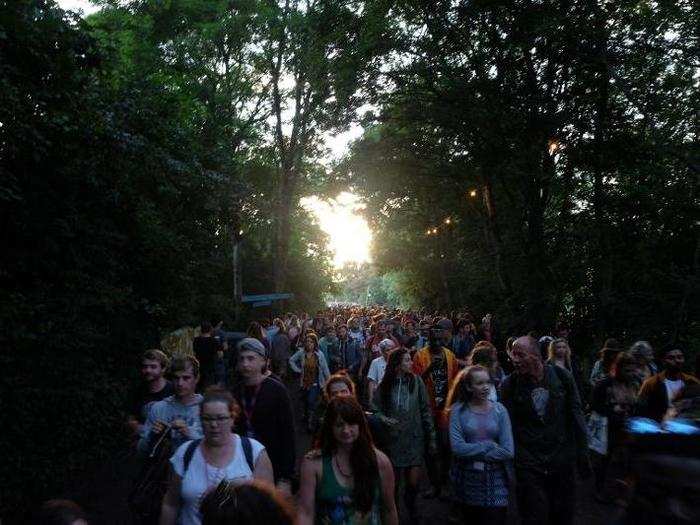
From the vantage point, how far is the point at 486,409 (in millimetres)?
4512

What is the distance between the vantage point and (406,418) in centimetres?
587

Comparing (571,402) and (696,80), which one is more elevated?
(696,80)

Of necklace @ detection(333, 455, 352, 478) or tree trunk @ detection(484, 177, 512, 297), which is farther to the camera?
tree trunk @ detection(484, 177, 512, 297)

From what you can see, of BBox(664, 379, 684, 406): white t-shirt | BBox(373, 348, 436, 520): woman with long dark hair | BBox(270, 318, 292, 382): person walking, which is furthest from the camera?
BBox(270, 318, 292, 382): person walking

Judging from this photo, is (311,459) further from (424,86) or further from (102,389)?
(424,86)

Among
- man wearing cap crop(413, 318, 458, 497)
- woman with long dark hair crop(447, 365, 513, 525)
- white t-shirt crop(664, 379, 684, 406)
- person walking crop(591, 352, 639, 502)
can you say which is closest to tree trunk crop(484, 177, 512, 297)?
man wearing cap crop(413, 318, 458, 497)

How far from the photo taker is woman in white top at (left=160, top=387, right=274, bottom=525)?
10.6 ft

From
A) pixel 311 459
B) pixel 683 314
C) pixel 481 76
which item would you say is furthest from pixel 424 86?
pixel 311 459

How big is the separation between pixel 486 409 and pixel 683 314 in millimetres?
8959

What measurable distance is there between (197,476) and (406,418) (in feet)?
9.72

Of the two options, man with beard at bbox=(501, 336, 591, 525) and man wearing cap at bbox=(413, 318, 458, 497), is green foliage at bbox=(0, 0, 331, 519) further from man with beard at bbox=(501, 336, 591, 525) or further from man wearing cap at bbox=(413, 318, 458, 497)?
man with beard at bbox=(501, 336, 591, 525)

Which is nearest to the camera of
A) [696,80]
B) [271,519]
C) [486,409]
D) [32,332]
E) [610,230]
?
[271,519]

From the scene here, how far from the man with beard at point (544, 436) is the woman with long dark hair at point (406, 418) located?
4.04 feet

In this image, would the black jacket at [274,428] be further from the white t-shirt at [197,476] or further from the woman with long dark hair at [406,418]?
the woman with long dark hair at [406,418]
